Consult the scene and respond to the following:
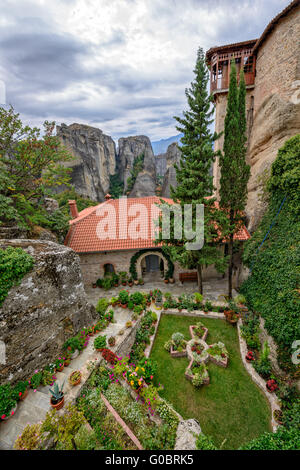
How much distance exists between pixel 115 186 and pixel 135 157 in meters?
9.87

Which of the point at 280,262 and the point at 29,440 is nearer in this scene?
the point at 29,440

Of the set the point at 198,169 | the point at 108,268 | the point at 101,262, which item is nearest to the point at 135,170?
the point at 108,268

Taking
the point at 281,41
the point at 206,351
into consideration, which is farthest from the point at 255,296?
the point at 281,41

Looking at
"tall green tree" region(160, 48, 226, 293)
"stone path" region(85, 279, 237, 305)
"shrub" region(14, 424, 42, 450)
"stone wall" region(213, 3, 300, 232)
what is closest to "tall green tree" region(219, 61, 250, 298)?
"tall green tree" region(160, 48, 226, 293)

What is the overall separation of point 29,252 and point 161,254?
8.01 m

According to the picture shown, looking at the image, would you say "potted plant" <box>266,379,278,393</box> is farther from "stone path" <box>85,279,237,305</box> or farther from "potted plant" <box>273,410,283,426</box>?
"stone path" <box>85,279,237,305</box>

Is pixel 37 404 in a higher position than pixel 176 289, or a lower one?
lower

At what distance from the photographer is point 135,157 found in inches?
1928

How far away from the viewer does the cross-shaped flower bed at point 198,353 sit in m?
6.72

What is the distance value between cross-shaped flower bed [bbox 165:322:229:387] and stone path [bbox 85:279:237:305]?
11.4ft

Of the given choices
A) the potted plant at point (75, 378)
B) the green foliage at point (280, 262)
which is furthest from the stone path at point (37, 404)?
the green foliage at point (280, 262)

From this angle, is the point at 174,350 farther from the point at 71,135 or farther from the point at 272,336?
the point at 71,135

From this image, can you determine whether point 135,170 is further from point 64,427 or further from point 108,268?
point 64,427
